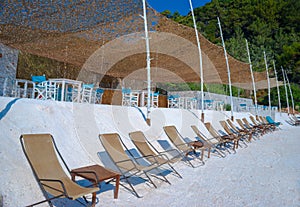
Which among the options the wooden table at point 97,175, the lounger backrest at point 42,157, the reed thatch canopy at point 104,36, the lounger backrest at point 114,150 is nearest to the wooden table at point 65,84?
the reed thatch canopy at point 104,36

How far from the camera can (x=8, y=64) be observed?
8.02 meters

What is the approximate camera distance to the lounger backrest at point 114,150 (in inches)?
120

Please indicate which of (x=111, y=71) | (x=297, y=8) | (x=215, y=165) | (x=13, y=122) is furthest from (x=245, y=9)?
(x=13, y=122)

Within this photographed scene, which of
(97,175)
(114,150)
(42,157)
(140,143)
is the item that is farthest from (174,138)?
(42,157)

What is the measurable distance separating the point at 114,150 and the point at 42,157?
1.03 meters

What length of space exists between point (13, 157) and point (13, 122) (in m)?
0.51

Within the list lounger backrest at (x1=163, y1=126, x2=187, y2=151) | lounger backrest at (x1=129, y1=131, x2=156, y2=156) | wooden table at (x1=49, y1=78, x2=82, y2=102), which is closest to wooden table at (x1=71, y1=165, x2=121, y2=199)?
lounger backrest at (x1=129, y1=131, x2=156, y2=156)

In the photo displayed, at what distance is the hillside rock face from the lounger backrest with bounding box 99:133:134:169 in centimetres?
541

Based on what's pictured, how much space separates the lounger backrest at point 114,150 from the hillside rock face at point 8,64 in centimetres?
541

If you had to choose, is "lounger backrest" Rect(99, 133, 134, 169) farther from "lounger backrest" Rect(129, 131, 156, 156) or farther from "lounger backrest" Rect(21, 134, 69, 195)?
"lounger backrest" Rect(21, 134, 69, 195)

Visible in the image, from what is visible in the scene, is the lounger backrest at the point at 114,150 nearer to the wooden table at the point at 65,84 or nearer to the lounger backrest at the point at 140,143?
the lounger backrest at the point at 140,143

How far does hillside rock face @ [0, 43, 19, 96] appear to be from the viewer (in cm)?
762

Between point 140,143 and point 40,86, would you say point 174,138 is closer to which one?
point 140,143

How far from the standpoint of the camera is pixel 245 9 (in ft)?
97.8
